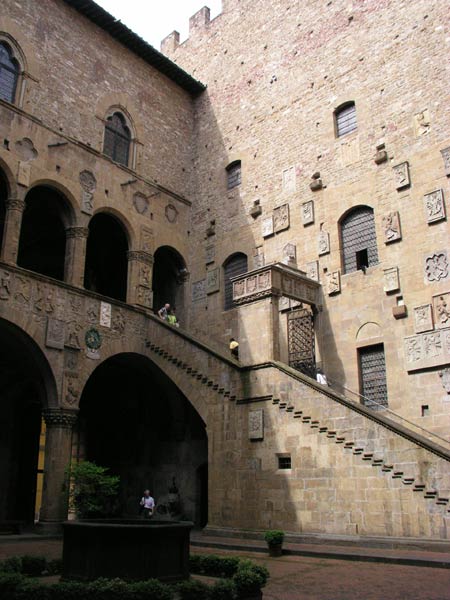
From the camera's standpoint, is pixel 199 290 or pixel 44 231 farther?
pixel 44 231

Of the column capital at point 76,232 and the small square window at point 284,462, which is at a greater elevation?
the column capital at point 76,232

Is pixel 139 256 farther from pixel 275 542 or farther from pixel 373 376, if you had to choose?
pixel 275 542

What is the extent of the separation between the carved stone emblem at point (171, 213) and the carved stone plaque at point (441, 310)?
1083 centimetres

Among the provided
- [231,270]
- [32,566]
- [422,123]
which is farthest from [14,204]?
[422,123]

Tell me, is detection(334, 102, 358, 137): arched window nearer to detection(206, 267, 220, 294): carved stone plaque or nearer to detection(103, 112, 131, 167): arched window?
detection(206, 267, 220, 294): carved stone plaque

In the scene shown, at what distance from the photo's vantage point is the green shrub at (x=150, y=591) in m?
7.02

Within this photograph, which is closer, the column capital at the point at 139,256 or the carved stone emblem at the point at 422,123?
the carved stone emblem at the point at 422,123

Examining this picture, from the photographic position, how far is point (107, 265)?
2470cm

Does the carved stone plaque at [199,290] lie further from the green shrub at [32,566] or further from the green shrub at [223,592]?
the green shrub at [223,592]

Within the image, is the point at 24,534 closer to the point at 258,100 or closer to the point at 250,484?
the point at 250,484

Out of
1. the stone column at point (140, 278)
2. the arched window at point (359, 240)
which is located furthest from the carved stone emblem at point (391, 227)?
the stone column at point (140, 278)

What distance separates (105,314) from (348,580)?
11.8 m

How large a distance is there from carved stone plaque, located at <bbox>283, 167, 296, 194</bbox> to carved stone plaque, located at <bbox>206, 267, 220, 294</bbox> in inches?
152

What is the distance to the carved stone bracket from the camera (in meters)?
17.3
